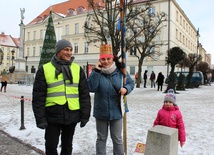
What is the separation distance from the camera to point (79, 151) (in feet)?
14.6

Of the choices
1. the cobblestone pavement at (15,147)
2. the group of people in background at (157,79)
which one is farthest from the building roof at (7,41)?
the cobblestone pavement at (15,147)

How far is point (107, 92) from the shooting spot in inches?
134

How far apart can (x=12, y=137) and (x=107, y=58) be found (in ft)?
11.4

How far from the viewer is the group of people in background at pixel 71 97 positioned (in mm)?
2920

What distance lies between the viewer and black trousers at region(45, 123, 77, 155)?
9.80 ft

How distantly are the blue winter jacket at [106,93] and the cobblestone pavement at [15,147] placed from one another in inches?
68.6

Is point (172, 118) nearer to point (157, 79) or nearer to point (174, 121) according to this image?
point (174, 121)

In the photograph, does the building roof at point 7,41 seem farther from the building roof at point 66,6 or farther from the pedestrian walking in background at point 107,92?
the pedestrian walking in background at point 107,92

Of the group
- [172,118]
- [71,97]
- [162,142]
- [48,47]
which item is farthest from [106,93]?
[48,47]

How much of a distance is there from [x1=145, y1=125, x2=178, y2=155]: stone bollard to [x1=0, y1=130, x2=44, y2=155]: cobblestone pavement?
2349mm

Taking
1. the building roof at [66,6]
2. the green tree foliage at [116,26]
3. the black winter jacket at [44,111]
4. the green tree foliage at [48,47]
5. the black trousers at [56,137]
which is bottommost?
the black trousers at [56,137]

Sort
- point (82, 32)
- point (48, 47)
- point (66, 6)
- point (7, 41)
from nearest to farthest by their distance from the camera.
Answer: point (48, 47) → point (82, 32) → point (66, 6) → point (7, 41)

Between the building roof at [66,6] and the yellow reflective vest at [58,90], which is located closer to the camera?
the yellow reflective vest at [58,90]

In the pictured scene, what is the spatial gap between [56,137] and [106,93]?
952 millimetres
